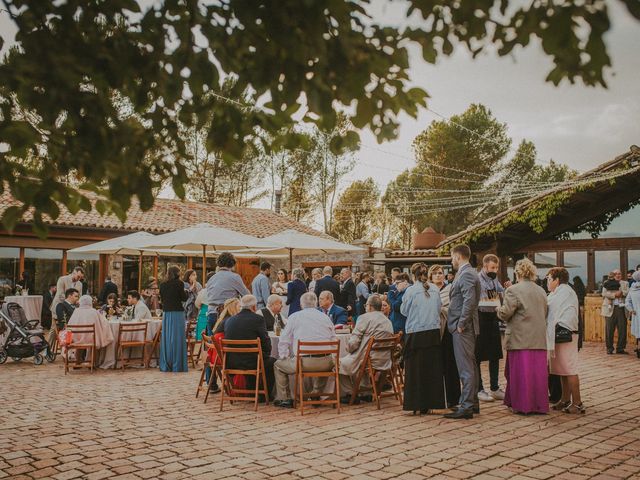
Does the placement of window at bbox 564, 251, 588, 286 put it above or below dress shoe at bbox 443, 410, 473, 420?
above

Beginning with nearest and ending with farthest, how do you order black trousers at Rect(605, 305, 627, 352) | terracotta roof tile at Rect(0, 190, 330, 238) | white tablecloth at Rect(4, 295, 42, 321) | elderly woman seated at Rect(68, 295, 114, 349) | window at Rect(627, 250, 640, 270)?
elderly woman seated at Rect(68, 295, 114, 349), black trousers at Rect(605, 305, 627, 352), white tablecloth at Rect(4, 295, 42, 321), window at Rect(627, 250, 640, 270), terracotta roof tile at Rect(0, 190, 330, 238)

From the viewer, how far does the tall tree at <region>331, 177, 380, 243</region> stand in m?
37.0

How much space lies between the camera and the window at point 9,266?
17594mm

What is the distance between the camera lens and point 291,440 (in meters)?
5.59

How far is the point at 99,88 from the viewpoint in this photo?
10.1 ft

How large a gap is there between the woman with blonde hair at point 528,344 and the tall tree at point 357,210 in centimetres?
2990

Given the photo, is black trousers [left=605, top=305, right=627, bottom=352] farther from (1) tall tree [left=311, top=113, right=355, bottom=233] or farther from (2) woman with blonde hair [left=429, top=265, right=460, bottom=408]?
(1) tall tree [left=311, top=113, right=355, bottom=233]

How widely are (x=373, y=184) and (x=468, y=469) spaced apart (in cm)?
3424

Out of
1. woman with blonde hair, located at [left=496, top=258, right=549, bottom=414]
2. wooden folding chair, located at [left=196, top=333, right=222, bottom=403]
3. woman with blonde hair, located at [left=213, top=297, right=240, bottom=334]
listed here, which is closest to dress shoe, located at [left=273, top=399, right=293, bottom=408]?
wooden folding chair, located at [left=196, top=333, right=222, bottom=403]

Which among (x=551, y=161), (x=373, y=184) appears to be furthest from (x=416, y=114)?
(x=373, y=184)

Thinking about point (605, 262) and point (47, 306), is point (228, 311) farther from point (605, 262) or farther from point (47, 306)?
point (605, 262)

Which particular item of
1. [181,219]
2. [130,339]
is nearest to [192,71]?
[130,339]

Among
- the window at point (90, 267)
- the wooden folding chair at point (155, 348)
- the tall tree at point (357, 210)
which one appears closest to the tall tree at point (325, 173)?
the tall tree at point (357, 210)

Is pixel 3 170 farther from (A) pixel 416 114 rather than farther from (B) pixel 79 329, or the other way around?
(B) pixel 79 329
